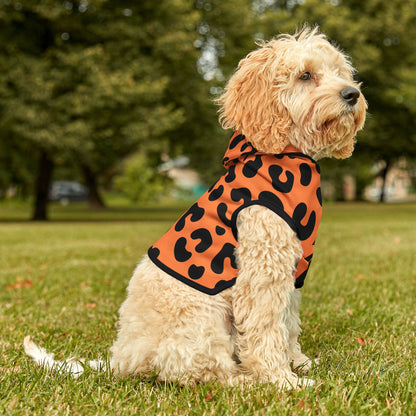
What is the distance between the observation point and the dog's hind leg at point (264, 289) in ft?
9.39

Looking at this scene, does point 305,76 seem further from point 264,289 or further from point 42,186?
point 42,186

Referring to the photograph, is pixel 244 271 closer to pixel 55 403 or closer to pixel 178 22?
pixel 55 403

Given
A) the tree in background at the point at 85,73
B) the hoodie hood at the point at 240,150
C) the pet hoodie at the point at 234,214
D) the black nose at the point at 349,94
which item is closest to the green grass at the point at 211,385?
the pet hoodie at the point at 234,214

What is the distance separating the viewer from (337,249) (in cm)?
969

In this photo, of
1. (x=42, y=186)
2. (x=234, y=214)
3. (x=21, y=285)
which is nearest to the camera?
(x=234, y=214)

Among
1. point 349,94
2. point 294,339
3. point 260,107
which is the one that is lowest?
point 294,339

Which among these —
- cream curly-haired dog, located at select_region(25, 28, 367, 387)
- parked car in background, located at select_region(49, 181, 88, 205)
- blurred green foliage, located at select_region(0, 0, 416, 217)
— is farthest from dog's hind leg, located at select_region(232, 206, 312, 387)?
parked car in background, located at select_region(49, 181, 88, 205)

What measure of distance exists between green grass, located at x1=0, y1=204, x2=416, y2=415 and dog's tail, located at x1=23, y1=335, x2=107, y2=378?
62 millimetres

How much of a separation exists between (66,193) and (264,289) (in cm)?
4692

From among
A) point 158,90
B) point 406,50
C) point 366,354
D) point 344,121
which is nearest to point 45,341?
point 366,354

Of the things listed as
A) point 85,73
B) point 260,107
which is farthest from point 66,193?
point 260,107

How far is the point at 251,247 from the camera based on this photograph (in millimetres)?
2887

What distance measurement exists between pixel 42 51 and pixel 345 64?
60.0 feet

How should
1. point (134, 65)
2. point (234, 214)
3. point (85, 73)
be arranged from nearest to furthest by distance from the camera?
point (234, 214), point (85, 73), point (134, 65)
